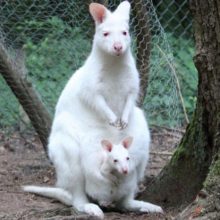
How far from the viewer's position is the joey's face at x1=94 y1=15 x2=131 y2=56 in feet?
14.3

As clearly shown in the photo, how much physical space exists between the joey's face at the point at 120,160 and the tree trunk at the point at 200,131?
0.42 meters

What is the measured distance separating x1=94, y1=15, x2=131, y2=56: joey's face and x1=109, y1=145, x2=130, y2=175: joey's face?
62cm

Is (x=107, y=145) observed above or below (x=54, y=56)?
above

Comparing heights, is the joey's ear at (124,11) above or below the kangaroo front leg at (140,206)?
above

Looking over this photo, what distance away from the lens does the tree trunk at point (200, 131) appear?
3.96 meters

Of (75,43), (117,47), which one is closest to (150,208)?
(117,47)

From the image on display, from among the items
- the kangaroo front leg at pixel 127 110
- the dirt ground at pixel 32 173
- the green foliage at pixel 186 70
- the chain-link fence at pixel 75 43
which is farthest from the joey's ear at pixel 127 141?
the green foliage at pixel 186 70

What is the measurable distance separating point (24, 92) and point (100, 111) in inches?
57.9

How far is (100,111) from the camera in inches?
177

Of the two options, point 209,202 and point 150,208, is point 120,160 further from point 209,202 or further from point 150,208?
point 209,202

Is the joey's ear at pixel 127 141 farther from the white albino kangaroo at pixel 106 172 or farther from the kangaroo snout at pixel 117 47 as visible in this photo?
the kangaroo snout at pixel 117 47

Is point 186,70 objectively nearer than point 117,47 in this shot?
No

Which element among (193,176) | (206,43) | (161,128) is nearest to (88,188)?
(193,176)

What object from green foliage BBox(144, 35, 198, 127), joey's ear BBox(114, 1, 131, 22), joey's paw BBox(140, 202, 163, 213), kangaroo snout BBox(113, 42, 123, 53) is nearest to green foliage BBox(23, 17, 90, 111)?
green foliage BBox(144, 35, 198, 127)
